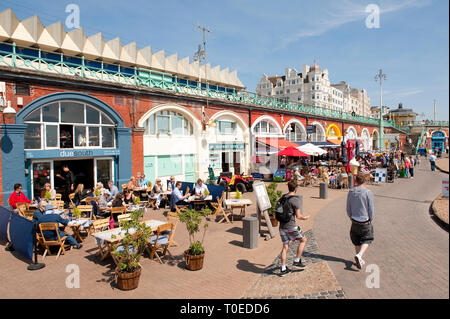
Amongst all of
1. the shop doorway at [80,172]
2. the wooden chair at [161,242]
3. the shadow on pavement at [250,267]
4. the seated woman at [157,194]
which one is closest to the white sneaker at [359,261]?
the shadow on pavement at [250,267]

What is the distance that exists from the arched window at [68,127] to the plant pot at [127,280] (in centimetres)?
898

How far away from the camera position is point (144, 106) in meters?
15.0

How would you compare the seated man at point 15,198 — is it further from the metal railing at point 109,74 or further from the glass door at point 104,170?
the metal railing at point 109,74

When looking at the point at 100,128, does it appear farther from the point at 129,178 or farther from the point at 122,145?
the point at 129,178

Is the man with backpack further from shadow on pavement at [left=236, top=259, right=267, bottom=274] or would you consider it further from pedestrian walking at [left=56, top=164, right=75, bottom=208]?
pedestrian walking at [left=56, top=164, right=75, bottom=208]

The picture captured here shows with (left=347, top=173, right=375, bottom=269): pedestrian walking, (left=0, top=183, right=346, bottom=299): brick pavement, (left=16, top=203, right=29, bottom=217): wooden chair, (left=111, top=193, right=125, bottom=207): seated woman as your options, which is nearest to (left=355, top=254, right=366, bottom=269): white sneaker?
(left=347, top=173, right=375, bottom=269): pedestrian walking

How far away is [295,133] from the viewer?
28891 mm

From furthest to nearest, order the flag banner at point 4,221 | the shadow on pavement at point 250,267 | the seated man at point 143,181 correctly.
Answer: the seated man at point 143,181
the flag banner at point 4,221
the shadow on pavement at point 250,267

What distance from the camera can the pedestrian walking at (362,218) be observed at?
5492 millimetres

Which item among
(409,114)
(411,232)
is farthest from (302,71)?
(411,232)

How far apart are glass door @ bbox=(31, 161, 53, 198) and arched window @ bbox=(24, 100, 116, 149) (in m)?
0.75

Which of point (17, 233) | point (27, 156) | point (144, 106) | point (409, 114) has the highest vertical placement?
point (409, 114)

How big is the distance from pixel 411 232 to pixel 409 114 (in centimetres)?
10582

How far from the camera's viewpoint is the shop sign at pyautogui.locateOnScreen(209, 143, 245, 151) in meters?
19.7
